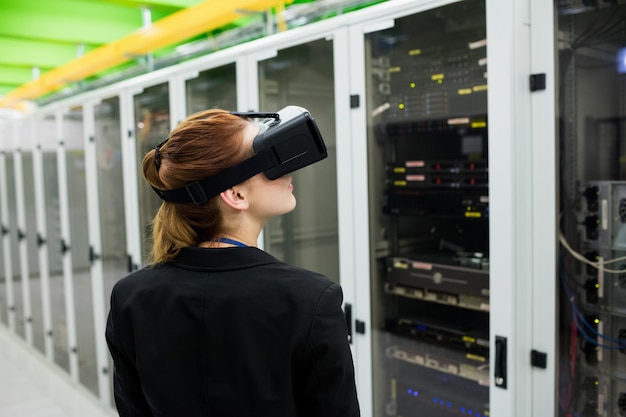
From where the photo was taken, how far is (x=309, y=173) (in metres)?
2.53

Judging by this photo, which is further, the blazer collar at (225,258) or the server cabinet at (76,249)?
the server cabinet at (76,249)

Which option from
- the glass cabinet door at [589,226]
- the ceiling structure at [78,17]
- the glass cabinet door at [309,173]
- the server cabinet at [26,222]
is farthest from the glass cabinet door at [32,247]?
the glass cabinet door at [589,226]

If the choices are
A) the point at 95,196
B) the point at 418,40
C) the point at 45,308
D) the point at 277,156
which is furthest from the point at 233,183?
the point at 45,308

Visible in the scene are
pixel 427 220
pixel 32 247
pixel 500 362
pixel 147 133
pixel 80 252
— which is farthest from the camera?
pixel 32 247

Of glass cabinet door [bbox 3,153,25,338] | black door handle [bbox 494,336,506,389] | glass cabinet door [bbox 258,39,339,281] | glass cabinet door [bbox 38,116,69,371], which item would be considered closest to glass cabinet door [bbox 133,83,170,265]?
glass cabinet door [bbox 258,39,339,281]

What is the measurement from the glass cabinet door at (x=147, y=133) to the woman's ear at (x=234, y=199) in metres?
2.36

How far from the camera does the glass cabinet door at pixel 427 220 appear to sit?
1.93m

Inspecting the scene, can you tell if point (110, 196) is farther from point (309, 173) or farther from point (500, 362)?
point (500, 362)

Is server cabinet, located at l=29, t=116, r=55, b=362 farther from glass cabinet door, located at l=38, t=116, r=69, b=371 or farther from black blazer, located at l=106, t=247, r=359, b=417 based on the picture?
black blazer, located at l=106, t=247, r=359, b=417

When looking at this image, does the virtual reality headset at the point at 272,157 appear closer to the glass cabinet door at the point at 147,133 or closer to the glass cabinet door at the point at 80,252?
the glass cabinet door at the point at 147,133

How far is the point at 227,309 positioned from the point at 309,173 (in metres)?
1.60

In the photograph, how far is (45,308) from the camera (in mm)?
4777

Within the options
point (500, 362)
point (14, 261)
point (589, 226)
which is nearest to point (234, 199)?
point (500, 362)

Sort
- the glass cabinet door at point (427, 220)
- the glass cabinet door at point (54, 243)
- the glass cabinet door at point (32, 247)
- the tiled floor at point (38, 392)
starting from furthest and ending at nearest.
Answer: the glass cabinet door at point (32, 247) < the glass cabinet door at point (54, 243) < the tiled floor at point (38, 392) < the glass cabinet door at point (427, 220)
